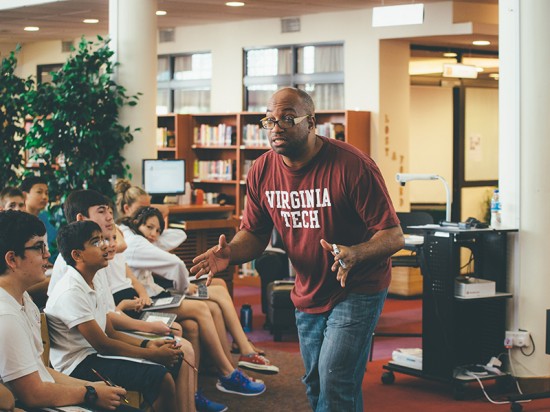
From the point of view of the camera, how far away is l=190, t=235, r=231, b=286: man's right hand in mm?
3562

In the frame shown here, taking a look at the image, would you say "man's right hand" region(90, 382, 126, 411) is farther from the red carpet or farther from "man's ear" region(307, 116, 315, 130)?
the red carpet

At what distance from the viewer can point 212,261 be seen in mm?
3586

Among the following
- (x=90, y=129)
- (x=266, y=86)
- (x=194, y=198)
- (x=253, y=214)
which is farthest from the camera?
(x=266, y=86)

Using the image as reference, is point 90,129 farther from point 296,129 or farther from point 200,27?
point 296,129

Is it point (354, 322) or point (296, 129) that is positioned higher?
point (296, 129)

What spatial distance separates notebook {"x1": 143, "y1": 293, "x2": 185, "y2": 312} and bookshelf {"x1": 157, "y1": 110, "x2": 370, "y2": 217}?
5.26 meters

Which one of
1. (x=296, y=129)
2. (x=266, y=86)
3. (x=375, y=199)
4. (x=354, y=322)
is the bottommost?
(x=354, y=322)

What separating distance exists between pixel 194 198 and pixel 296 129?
262 inches

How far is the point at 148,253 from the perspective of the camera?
6.05 meters

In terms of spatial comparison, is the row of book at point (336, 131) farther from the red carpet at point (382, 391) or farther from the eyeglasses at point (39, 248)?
the eyeglasses at point (39, 248)

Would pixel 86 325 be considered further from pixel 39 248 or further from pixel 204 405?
pixel 204 405

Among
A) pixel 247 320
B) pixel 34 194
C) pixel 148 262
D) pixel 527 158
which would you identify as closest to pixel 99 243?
pixel 148 262

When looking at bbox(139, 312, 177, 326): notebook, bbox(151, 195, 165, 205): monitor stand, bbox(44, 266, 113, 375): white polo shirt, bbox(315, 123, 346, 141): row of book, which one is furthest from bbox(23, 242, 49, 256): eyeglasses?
bbox(315, 123, 346, 141): row of book

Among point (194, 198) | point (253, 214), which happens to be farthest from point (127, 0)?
point (253, 214)
